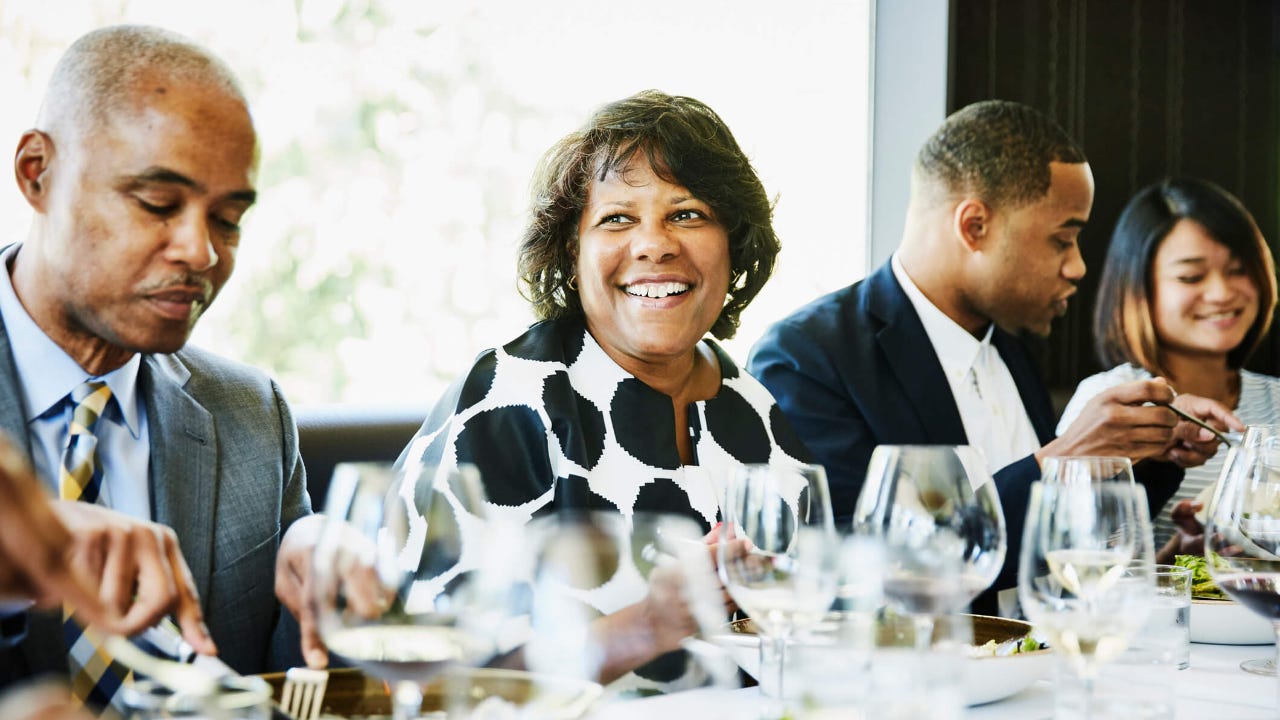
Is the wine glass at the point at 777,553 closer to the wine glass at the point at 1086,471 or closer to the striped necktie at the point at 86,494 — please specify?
the wine glass at the point at 1086,471

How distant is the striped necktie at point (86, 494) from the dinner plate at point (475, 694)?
43 cm

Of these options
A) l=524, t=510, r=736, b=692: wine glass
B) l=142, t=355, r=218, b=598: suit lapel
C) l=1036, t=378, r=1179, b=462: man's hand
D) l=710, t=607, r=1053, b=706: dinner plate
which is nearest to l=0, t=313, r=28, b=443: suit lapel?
l=142, t=355, r=218, b=598: suit lapel

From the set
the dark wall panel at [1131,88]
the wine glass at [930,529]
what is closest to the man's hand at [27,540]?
the wine glass at [930,529]

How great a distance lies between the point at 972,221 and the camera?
8.82ft

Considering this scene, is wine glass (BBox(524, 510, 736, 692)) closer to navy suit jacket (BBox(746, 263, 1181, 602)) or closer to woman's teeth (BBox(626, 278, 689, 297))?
woman's teeth (BBox(626, 278, 689, 297))

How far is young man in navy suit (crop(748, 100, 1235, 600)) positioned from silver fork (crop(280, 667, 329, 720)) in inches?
57.8

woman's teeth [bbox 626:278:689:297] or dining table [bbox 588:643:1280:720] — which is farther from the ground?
woman's teeth [bbox 626:278:689:297]

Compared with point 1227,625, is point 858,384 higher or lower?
higher

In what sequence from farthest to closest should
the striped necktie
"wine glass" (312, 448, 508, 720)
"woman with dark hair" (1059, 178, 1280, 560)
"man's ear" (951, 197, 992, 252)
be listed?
"woman with dark hair" (1059, 178, 1280, 560)
"man's ear" (951, 197, 992, 252)
the striped necktie
"wine glass" (312, 448, 508, 720)

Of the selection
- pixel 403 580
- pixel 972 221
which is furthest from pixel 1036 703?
pixel 972 221

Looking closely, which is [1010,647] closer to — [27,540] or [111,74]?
[27,540]

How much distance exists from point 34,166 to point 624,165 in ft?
2.51

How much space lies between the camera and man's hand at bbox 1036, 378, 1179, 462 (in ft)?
6.80

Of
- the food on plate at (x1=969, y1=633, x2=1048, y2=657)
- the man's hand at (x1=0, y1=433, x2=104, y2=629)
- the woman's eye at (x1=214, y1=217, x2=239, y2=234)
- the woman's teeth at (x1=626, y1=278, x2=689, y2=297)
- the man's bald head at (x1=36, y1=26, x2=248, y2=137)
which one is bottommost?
the food on plate at (x1=969, y1=633, x2=1048, y2=657)
